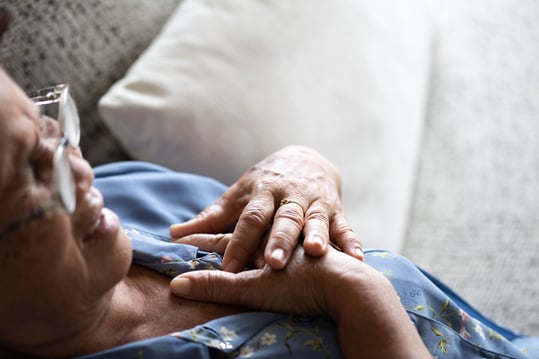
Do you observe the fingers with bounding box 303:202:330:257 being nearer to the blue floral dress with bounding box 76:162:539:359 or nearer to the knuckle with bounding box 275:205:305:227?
the knuckle with bounding box 275:205:305:227

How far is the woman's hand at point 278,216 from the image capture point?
98cm

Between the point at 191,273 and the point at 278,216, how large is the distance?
0.19 m

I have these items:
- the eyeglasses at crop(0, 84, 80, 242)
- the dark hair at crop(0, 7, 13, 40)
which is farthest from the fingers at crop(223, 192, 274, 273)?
the dark hair at crop(0, 7, 13, 40)

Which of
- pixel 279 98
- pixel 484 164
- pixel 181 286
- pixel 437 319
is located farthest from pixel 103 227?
pixel 484 164

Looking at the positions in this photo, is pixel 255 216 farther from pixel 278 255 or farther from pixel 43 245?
pixel 43 245

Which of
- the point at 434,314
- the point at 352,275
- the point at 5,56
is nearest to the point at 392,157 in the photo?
the point at 434,314

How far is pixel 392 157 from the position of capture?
1582mm

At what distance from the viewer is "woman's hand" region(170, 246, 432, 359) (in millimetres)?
864

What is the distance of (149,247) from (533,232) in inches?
42.6

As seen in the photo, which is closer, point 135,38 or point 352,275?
point 352,275

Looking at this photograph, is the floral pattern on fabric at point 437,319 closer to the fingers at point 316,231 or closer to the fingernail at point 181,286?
Result: the fingers at point 316,231

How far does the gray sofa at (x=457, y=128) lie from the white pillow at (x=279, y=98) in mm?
78

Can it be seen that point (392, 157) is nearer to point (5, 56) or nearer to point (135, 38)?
point (135, 38)

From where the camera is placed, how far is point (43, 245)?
2.44ft
